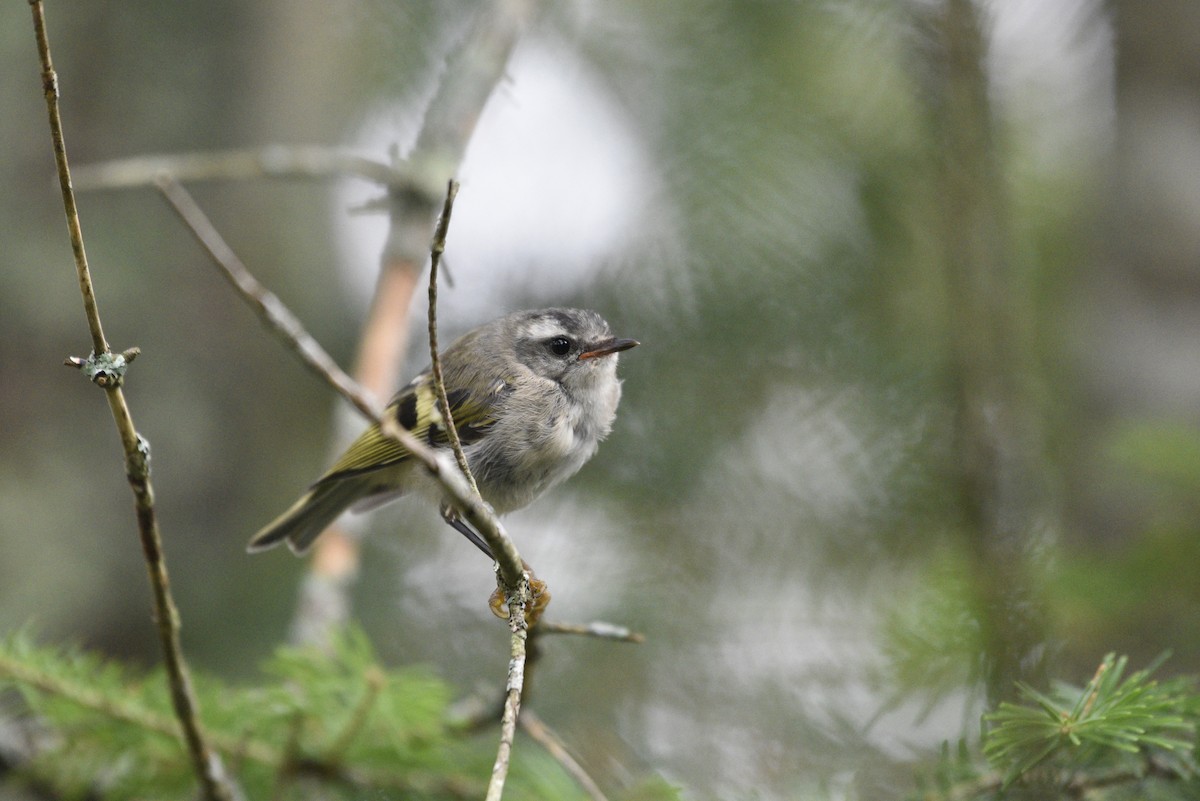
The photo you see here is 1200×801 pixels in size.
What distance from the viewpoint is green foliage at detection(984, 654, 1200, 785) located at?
3.90ft

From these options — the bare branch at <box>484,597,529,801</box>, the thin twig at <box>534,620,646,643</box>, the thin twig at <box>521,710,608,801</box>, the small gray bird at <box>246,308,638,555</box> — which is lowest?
the bare branch at <box>484,597,529,801</box>

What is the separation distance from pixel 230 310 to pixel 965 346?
161 inches

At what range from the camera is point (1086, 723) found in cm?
120

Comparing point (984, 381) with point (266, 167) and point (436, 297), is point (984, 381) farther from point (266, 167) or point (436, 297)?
point (266, 167)

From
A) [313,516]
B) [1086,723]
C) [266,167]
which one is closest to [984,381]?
[1086,723]

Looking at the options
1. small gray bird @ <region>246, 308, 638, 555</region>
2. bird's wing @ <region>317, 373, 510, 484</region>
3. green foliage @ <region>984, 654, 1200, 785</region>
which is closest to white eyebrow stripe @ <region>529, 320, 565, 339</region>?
small gray bird @ <region>246, 308, 638, 555</region>

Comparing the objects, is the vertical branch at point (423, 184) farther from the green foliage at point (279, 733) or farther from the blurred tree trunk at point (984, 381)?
the blurred tree trunk at point (984, 381)

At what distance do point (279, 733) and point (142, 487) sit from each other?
78cm

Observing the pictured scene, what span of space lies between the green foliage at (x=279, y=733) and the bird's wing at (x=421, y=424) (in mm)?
427

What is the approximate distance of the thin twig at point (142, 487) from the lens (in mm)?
893

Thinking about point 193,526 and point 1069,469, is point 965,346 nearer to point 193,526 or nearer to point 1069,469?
point 1069,469

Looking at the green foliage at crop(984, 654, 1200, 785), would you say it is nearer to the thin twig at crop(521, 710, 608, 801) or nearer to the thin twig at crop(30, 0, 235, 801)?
the thin twig at crop(521, 710, 608, 801)

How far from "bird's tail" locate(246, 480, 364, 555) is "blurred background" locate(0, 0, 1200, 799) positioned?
0.48 meters

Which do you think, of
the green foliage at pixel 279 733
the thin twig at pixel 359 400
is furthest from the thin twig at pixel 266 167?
the thin twig at pixel 359 400
